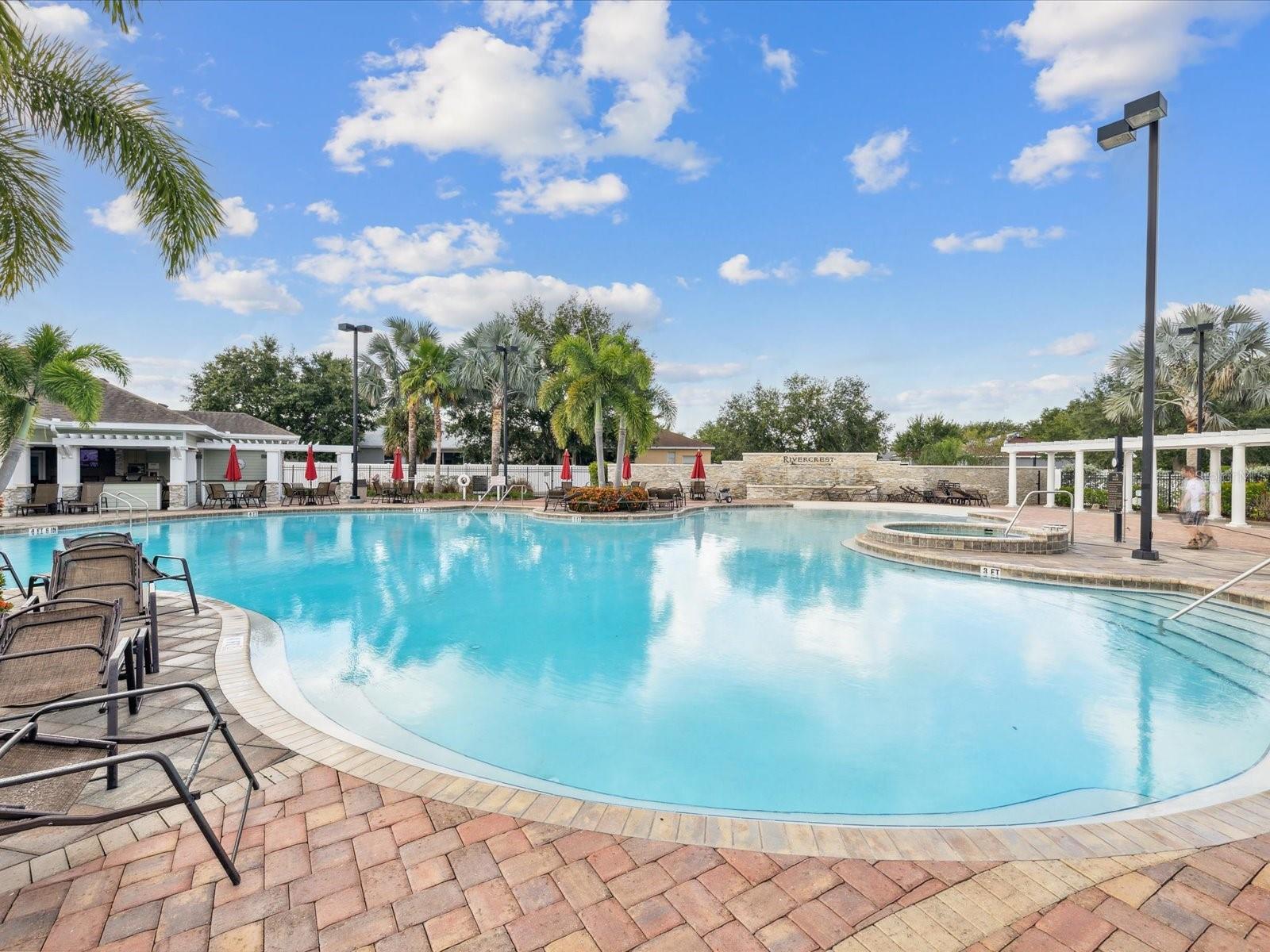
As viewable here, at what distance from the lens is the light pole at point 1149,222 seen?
8.32m

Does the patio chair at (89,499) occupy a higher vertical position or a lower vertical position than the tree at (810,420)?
lower

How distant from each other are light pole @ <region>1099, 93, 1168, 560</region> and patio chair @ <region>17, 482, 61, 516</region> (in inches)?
993

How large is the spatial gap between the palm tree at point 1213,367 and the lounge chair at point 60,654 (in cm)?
2658

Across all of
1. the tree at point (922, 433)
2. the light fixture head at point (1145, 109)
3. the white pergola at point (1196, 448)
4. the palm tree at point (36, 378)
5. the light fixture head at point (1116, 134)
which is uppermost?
the light fixture head at point (1145, 109)

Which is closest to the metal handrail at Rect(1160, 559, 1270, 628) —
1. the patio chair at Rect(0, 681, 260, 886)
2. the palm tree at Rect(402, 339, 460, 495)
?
the patio chair at Rect(0, 681, 260, 886)

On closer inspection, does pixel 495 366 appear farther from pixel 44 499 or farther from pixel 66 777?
pixel 66 777

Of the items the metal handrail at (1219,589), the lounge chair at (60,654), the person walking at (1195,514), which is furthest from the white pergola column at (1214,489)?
the lounge chair at (60,654)

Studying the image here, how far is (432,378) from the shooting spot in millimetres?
23750

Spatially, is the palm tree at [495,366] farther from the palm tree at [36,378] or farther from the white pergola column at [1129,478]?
the white pergola column at [1129,478]

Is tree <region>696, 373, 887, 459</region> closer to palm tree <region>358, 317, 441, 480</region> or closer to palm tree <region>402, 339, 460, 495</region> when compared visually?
palm tree <region>402, 339, 460, 495</region>

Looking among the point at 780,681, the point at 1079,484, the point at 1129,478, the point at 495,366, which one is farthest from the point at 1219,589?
the point at 495,366

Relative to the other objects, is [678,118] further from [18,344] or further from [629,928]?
[629,928]

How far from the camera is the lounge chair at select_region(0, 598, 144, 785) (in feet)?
9.88

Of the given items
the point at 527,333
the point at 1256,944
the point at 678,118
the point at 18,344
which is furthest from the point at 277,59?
the point at 527,333
